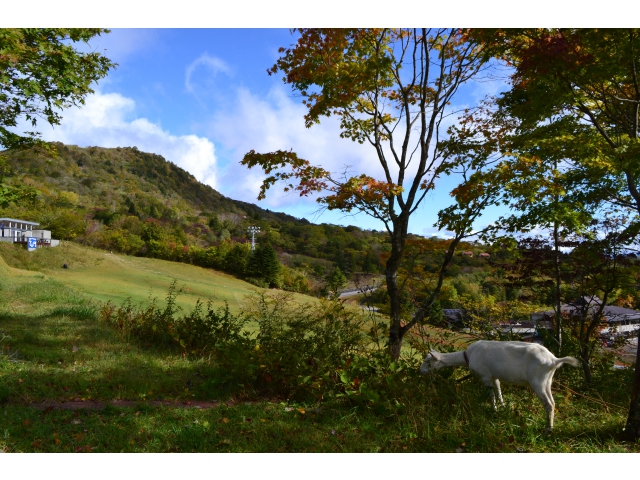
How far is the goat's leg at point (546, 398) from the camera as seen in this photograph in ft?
9.73

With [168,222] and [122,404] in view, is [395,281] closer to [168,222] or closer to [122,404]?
[122,404]

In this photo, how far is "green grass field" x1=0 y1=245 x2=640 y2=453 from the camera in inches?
114

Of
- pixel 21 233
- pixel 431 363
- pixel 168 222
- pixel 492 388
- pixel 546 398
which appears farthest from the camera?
pixel 168 222

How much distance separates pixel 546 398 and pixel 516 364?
291mm

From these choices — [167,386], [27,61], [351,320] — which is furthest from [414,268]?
[27,61]

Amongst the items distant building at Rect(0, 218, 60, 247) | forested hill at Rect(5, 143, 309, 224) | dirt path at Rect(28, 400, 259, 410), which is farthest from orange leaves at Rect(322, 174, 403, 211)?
forested hill at Rect(5, 143, 309, 224)

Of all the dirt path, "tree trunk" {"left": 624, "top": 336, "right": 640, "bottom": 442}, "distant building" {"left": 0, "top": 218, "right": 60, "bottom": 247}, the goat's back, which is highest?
"distant building" {"left": 0, "top": 218, "right": 60, "bottom": 247}

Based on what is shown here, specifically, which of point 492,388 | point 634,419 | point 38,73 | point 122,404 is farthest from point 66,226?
point 634,419

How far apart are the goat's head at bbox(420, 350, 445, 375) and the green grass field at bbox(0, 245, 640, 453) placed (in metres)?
0.09

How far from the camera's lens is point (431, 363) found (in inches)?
142

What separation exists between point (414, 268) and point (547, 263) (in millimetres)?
1838

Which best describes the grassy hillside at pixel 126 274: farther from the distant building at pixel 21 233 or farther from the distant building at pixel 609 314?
the distant building at pixel 609 314

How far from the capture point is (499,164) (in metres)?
4.98

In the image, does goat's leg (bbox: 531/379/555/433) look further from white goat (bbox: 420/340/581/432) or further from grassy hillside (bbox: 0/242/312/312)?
grassy hillside (bbox: 0/242/312/312)
